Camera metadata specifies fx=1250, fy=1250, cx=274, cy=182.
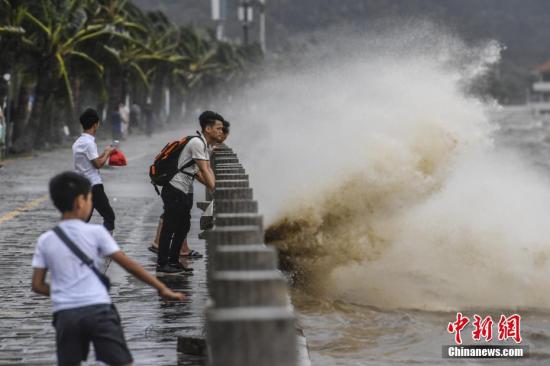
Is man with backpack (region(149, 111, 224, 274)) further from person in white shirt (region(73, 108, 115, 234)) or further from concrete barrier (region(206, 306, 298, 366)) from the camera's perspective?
concrete barrier (region(206, 306, 298, 366))

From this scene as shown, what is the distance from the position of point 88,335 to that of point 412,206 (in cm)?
1272

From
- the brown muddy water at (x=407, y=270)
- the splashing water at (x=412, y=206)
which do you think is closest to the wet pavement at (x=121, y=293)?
Result: the brown muddy water at (x=407, y=270)

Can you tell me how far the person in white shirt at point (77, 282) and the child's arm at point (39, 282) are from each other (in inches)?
0.4

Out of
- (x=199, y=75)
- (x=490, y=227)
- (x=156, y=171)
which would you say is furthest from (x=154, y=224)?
(x=199, y=75)

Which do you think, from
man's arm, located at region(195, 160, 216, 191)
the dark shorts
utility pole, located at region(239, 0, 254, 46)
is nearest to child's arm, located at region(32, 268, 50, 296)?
the dark shorts

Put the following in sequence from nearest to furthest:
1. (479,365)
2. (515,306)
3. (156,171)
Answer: (479,365) < (156,171) < (515,306)

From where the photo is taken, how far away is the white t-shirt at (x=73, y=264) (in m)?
5.99

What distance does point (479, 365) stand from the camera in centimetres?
1109

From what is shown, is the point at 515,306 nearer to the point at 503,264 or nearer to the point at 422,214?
the point at 503,264

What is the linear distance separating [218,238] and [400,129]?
49.3ft

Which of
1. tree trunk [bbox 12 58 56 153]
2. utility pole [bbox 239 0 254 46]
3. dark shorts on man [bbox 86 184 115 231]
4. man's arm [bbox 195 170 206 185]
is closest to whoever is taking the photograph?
man's arm [bbox 195 170 206 185]

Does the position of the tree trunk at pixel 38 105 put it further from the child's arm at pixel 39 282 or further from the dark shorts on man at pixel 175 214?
the child's arm at pixel 39 282

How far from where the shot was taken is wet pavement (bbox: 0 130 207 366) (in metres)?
9.00

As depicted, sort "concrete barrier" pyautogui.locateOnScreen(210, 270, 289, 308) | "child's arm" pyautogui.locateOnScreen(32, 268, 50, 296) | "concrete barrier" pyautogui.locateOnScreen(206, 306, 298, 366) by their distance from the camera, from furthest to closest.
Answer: "child's arm" pyautogui.locateOnScreen(32, 268, 50, 296) → "concrete barrier" pyautogui.locateOnScreen(210, 270, 289, 308) → "concrete barrier" pyautogui.locateOnScreen(206, 306, 298, 366)
